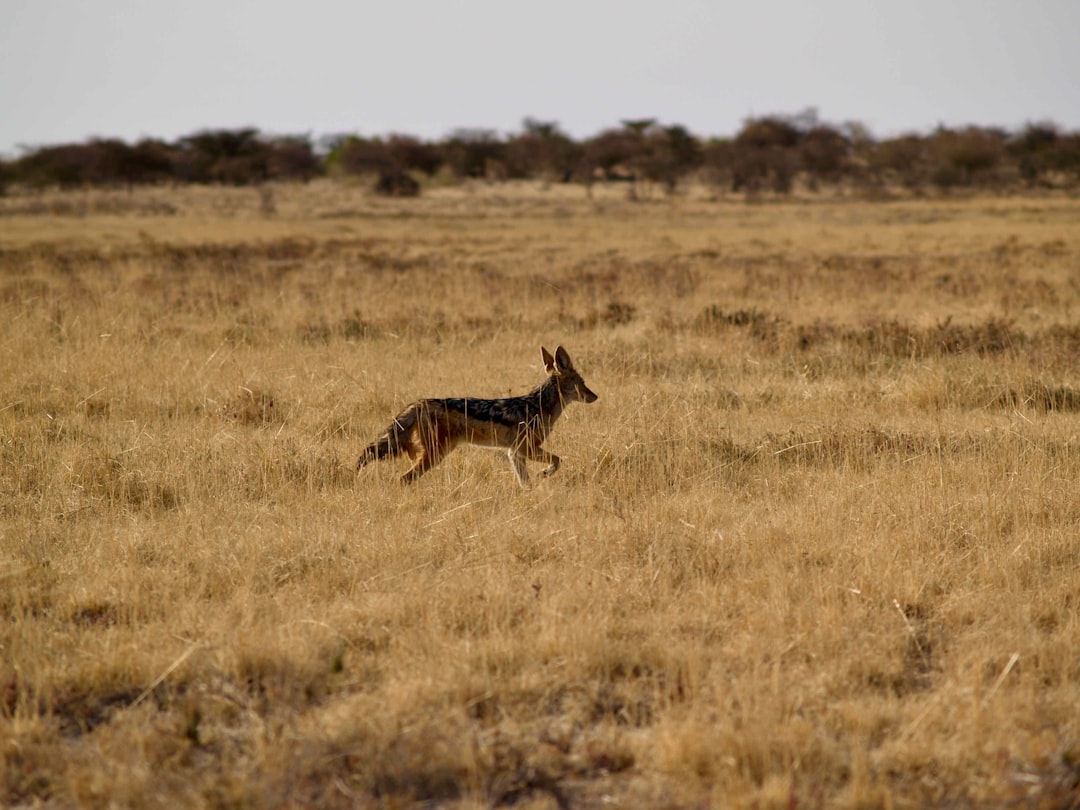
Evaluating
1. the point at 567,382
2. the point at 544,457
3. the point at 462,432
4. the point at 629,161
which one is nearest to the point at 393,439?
the point at 462,432

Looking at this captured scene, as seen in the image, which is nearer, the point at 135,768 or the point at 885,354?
the point at 135,768

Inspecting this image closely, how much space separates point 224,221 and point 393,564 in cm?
3110

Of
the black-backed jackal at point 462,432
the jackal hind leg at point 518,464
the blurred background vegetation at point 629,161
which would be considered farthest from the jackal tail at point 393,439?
the blurred background vegetation at point 629,161

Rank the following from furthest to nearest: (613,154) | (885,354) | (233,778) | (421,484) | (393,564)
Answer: (613,154), (885,354), (421,484), (393,564), (233,778)

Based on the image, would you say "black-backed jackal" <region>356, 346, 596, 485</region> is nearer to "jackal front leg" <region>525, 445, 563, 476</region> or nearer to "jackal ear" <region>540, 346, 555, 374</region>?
"jackal front leg" <region>525, 445, 563, 476</region>

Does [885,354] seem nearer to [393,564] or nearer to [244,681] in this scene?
[393,564]

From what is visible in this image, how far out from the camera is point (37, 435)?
727cm

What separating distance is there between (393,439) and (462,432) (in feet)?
1.53

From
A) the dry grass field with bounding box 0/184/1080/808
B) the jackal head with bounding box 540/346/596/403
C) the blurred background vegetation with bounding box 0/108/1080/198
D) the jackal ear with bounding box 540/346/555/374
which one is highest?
the blurred background vegetation with bounding box 0/108/1080/198

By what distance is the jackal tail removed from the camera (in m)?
6.56

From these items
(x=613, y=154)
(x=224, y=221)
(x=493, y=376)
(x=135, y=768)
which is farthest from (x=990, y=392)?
(x=613, y=154)

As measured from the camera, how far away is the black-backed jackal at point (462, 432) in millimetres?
6578

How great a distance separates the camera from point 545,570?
5184 mm

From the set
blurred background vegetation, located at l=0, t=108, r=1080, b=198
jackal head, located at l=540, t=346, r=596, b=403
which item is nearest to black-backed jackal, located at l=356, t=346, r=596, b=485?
jackal head, located at l=540, t=346, r=596, b=403
